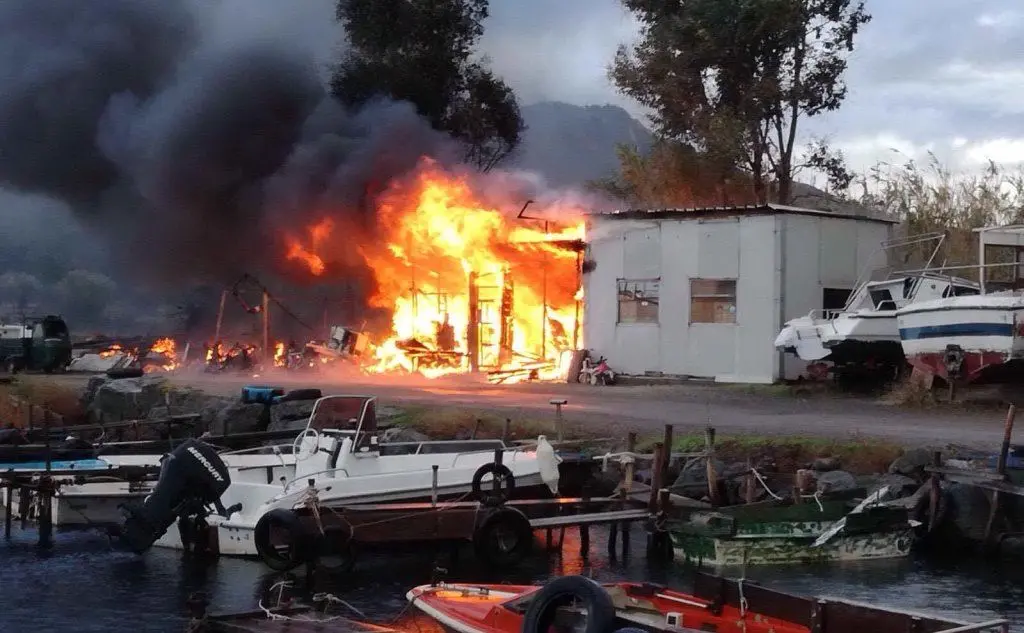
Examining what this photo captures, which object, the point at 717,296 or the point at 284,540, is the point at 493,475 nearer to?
the point at 284,540

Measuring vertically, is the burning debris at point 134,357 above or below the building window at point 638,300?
below

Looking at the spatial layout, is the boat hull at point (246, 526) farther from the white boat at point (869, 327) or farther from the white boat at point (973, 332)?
the white boat at point (869, 327)

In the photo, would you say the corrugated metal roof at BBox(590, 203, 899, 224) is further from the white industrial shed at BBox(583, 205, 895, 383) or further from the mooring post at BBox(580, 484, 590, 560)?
the mooring post at BBox(580, 484, 590, 560)

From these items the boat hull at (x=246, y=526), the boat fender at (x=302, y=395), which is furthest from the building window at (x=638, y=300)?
the boat hull at (x=246, y=526)

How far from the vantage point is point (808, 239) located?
31672 mm

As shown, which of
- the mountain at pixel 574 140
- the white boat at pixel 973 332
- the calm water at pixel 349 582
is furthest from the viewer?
the mountain at pixel 574 140

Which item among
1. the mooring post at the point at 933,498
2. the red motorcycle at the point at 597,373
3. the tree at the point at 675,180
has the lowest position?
the mooring post at the point at 933,498

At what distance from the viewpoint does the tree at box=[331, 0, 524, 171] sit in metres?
48.5

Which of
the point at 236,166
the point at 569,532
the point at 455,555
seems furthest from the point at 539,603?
the point at 236,166

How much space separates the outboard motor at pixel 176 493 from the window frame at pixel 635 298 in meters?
17.6

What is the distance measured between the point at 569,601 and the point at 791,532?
7.60 metres

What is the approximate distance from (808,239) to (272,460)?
17.1 metres

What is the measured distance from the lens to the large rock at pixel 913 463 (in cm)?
1925

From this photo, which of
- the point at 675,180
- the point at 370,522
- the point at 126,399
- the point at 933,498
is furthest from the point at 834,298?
the point at 126,399
